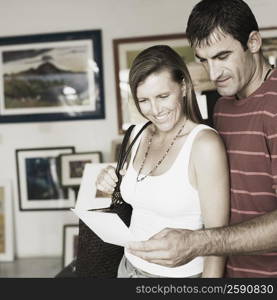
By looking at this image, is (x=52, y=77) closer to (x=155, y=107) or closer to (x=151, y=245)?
(x=155, y=107)

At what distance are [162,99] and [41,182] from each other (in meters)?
2.92

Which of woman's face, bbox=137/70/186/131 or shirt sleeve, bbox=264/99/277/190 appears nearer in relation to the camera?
shirt sleeve, bbox=264/99/277/190

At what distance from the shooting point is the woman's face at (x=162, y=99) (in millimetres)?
1404

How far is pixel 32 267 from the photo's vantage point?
3922mm

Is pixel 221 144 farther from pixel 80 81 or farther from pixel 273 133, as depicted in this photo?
pixel 80 81

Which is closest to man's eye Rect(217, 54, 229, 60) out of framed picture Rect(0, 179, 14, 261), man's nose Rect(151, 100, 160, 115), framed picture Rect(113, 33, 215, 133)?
man's nose Rect(151, 100, 160, 115)

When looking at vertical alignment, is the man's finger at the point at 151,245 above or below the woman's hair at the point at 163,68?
below

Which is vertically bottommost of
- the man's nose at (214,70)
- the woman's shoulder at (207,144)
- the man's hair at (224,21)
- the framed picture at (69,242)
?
the framed picture at (69,242)

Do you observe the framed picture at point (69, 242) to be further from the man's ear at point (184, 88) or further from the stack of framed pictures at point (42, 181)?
A: the man's ear at point (184, 88)

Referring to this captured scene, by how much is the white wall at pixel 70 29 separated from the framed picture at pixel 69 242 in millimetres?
125

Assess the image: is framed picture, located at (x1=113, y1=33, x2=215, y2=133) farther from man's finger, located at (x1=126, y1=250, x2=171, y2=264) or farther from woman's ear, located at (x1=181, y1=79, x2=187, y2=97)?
man's finger, located at (x1=126, y1=250, x2=171, y2=264)

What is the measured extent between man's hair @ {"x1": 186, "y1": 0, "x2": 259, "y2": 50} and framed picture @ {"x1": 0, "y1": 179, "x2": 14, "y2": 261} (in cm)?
326

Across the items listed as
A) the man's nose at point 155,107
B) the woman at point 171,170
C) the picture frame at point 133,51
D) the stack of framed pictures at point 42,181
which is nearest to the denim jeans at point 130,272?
the woman at point 171,170

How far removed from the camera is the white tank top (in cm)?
129
